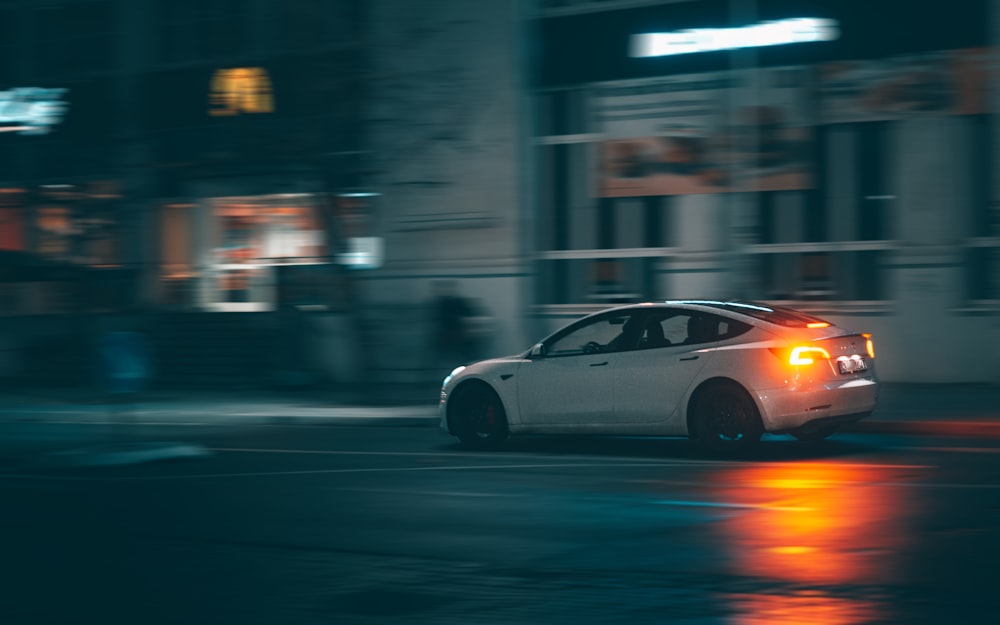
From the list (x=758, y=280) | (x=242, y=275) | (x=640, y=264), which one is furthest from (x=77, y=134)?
(x=758, y=280)

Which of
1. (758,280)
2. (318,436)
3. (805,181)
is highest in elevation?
(805,181)

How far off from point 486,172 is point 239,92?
6.24 meters

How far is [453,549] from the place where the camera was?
9141 millimetres

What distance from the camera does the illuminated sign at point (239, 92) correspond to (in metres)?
28.6

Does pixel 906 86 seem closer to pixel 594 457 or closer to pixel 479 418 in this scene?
pixel 479 418

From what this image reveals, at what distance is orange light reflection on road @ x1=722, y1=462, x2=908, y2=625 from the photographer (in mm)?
7105

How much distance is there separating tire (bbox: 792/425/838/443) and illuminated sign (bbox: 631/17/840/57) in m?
8.77

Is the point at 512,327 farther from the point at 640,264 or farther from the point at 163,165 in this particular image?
the point at 163,165

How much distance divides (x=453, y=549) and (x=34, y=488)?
518cm

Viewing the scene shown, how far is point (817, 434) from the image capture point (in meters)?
14.7

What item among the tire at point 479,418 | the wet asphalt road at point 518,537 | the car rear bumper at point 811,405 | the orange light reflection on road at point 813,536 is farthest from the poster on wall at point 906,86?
the orange light reflection on road at point 813,536

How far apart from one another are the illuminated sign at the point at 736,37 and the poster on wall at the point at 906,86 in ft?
1.72

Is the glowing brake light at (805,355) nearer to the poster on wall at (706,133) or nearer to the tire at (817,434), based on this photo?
the tire at (817,434)

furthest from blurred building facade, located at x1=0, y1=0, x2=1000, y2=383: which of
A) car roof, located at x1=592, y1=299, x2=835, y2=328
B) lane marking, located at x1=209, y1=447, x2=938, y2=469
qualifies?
car roof, located at x1=592, y1=299, x2=835, y2=328
